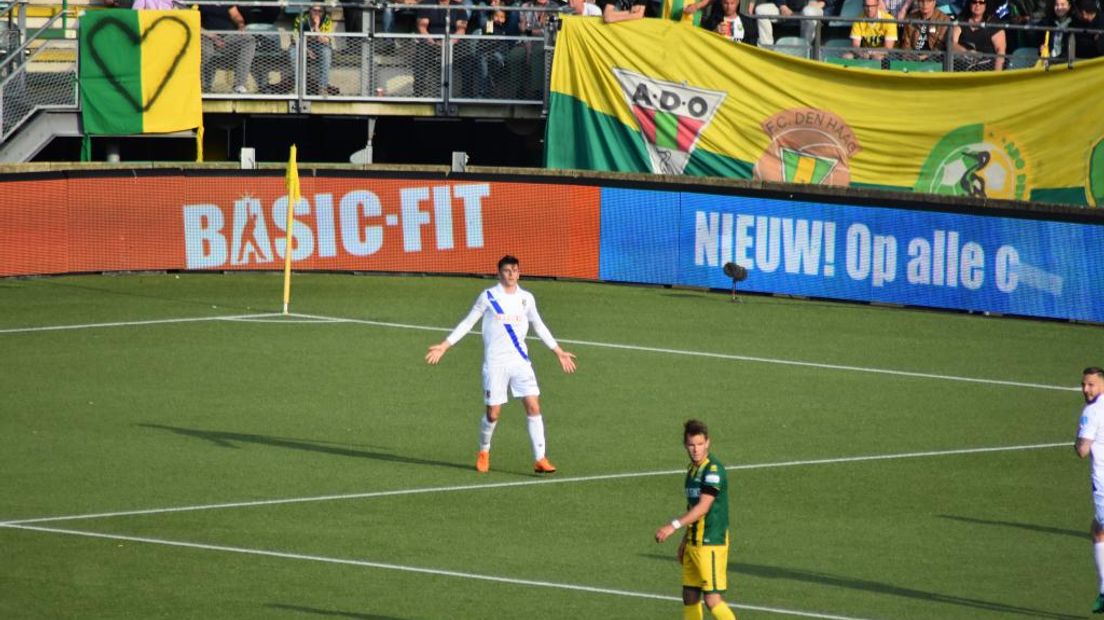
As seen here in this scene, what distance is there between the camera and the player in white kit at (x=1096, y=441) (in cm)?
1382

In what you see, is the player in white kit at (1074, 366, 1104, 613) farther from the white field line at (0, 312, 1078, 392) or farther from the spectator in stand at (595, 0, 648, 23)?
the spectator in stand at (595, 0, 648, 23)

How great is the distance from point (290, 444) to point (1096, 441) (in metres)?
8.75

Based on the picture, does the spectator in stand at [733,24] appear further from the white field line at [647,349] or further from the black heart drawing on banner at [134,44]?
the black heart drawing on banner at [134,44]

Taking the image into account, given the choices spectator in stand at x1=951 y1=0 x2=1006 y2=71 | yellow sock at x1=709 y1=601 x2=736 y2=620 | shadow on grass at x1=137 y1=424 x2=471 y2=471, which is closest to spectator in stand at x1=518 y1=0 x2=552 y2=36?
spectator in stand at x1=951 y1=0 x2=1006 y2=71

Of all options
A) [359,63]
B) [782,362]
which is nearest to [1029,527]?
[782,362]

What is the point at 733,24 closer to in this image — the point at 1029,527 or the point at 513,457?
the point at 513,457

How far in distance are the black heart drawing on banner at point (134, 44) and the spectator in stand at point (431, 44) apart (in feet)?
12.8

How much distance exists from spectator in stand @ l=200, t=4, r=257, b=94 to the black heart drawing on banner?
0.71 m

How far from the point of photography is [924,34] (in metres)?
29.7

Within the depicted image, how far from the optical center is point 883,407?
21.6 metres

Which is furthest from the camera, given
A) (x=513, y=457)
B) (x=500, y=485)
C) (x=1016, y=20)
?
(x=1016, y=20)

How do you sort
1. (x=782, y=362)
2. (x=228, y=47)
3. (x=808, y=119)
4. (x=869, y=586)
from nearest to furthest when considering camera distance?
(x=869, y=586) < (x=782, y=362) < (x=808, y=119) < (x=228, y=47)

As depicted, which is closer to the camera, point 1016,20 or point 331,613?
point 331,613

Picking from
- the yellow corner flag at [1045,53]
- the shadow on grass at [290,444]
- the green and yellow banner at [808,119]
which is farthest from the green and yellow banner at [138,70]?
the yellow corner flag at [1045,53]
